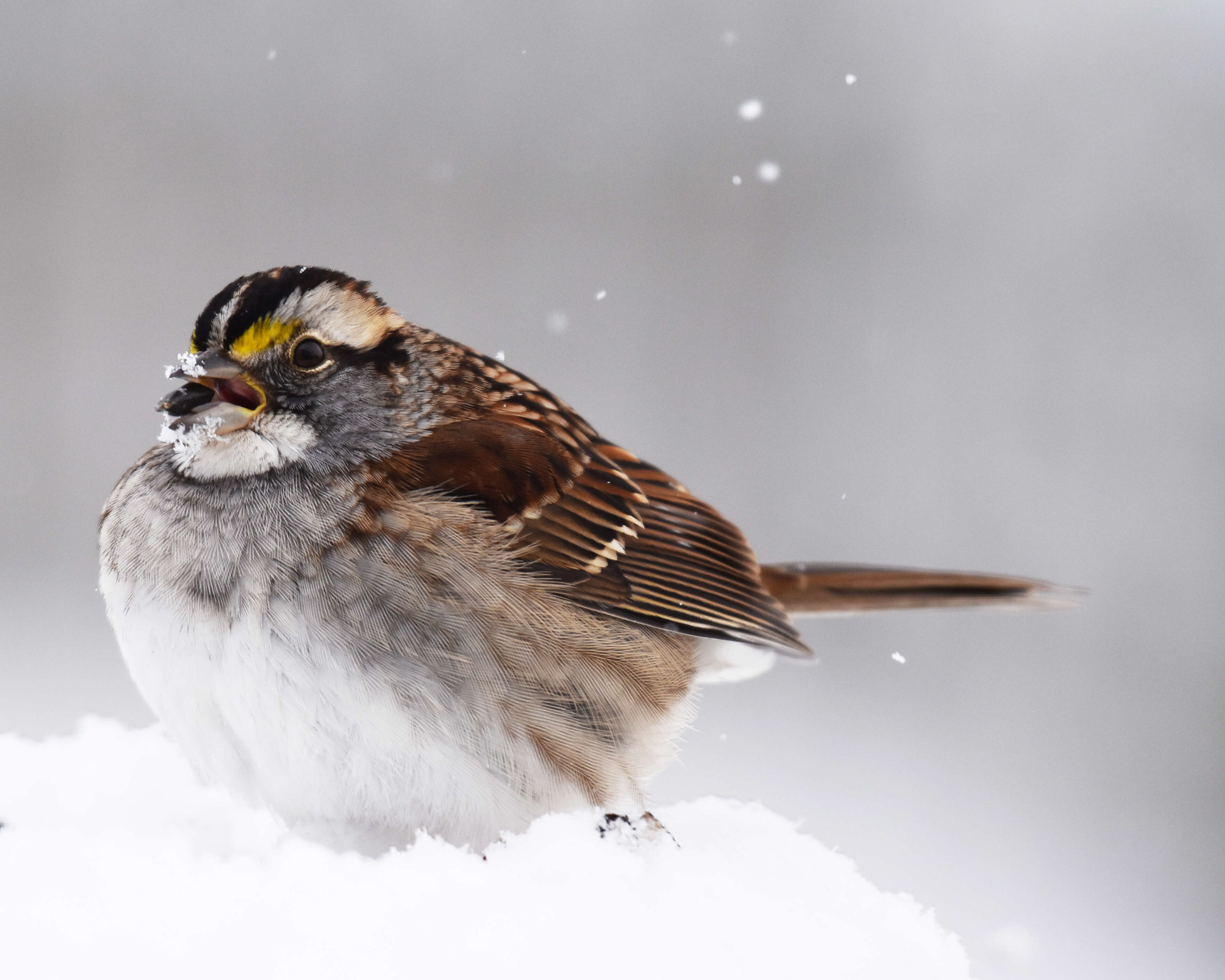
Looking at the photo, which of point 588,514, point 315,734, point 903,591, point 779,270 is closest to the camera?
point 315,734

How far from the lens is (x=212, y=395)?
1354 millimetres

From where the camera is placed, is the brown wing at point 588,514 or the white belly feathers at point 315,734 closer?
the white belly feathers at point 315,734

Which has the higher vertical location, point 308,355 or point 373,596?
point 308,355

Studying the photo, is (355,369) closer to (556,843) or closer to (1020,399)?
(556,843)

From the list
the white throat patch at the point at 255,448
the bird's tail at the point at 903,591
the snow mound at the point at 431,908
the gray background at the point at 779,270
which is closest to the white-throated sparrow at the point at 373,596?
the white throat patch at the point at 255,448

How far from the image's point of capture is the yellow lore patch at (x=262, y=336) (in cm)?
135

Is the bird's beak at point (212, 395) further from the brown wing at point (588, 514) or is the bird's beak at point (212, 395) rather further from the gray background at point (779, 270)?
the gray background at point (779, 270)

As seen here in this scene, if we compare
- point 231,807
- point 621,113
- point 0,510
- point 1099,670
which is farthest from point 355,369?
point 1099,670

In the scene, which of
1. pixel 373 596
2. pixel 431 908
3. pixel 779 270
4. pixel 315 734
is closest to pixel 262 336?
pixel 373 596

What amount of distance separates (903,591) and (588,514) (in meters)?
0.68

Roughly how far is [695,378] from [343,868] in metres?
2.83

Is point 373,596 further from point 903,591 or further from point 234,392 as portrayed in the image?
point 903,591

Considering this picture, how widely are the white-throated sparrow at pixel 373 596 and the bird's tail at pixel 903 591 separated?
38cm

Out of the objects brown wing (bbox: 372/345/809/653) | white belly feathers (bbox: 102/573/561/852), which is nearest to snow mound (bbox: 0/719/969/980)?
white belly feathers (bbox: 102/573/561/852)
